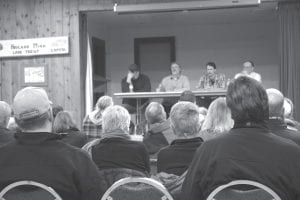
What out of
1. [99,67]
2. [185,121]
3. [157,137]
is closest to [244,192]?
[185,121]

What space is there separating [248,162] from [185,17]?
8.42 metres

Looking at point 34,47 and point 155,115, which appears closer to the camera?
point 155,115

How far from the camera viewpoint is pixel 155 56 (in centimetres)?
1139

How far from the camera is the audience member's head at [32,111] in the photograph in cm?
235

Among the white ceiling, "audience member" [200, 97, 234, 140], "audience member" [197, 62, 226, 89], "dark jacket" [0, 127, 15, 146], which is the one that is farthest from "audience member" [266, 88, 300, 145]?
the white ceiling

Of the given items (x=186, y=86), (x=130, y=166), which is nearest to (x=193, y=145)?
(x=130, y=166)

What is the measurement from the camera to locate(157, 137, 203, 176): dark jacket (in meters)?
2.87

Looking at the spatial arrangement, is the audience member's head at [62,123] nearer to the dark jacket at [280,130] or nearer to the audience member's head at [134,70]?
the dark jacket at [280,130]

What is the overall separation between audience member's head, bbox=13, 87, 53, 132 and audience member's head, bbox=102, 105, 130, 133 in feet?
3.04

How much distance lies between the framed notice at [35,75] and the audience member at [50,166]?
6.28 m

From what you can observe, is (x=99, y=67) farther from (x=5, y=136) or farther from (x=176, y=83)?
(x=5, y=136)

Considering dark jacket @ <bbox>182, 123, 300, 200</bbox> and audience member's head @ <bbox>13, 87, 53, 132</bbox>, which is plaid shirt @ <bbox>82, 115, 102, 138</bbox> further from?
dark jacket @ <bbox>182, 123, 300, 200</bbox>

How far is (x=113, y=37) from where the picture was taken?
1176 centimetres

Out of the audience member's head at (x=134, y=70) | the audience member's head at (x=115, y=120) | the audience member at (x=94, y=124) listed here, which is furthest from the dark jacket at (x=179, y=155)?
the audience member's head at (x=134, y=70)
